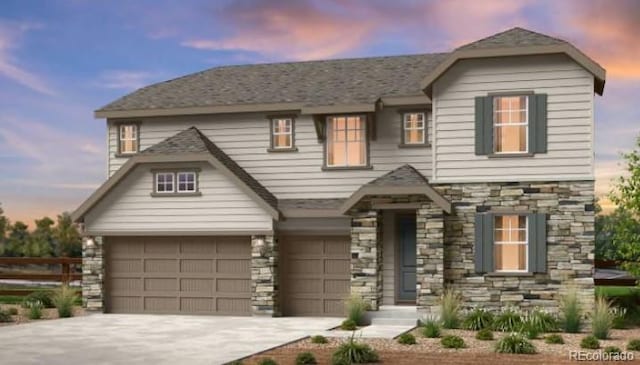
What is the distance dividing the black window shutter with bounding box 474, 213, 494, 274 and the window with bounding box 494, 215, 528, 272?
0.20 m

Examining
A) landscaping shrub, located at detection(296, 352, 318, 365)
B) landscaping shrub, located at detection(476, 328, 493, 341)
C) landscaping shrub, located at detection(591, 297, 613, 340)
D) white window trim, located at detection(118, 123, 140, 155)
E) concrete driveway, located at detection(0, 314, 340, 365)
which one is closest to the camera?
landscaping shrub, located at detection(296, 352, 318, 365)

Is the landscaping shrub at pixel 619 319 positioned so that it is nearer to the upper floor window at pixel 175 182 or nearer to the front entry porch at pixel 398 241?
the front entry porch at pixel 398 241

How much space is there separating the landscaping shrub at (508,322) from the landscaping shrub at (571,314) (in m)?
0.99

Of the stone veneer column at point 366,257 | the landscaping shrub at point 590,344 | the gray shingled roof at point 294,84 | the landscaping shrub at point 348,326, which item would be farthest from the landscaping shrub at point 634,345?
the gray shingled roof at point 294,84

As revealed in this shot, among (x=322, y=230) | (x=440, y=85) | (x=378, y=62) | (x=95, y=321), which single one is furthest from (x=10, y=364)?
(x=378, y=62)

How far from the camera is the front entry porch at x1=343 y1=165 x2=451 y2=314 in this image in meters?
20.8

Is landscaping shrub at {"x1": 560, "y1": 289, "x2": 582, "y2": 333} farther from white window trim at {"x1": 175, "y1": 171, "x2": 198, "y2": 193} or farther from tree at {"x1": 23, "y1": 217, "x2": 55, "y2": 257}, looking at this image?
tree at {"x1": 23, "y1": 217, "x2": 55, "y2": 257}

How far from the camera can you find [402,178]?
2150 cm

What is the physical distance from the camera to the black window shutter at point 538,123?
20750mm

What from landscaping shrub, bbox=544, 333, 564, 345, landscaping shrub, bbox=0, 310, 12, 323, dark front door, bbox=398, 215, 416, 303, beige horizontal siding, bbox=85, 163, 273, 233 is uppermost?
beige horizontal siding, bbox=85, 163, 273, 233

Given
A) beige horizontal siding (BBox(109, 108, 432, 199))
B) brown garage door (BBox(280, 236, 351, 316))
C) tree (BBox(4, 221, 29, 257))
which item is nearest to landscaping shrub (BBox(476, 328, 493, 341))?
brown garage door (BBox(280, 236, 351, 316))

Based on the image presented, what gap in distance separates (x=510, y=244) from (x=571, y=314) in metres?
2.38

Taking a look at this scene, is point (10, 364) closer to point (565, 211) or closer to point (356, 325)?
point (356, 325)

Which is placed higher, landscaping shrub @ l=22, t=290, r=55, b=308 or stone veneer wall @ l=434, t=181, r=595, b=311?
stone veneer wall @ l=434, t=181, r=595, b=311
